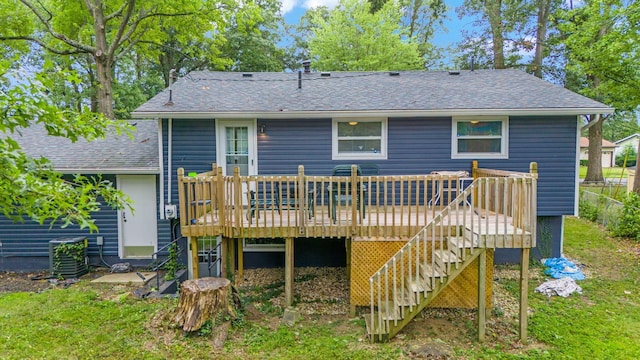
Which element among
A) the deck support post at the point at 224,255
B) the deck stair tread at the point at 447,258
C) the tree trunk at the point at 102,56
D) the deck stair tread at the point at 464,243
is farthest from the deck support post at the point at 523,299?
the tree trunk at the point at 102,56

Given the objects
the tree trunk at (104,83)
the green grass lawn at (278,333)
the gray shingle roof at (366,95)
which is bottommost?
the green grass lawn at (278,333)

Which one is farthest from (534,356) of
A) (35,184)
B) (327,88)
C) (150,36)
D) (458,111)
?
(150,36)

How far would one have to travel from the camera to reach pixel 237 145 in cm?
733

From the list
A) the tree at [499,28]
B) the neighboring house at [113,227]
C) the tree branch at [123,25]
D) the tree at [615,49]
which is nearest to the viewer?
the neighboring house at [113,227]

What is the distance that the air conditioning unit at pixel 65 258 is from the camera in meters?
7.09

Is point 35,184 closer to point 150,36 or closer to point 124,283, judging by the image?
point 124,283

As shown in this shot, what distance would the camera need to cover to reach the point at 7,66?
2.27m

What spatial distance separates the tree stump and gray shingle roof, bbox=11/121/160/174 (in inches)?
147

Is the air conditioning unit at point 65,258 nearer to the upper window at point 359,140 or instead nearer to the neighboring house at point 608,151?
the upper window at point 359,140

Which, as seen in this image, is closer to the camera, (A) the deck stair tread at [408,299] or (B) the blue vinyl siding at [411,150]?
(A) the deck stair tread at [408,299]

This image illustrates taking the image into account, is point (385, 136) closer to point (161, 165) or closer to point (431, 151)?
point (431, 151)

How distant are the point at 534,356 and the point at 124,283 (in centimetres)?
706

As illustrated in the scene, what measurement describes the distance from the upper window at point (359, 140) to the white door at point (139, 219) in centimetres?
434

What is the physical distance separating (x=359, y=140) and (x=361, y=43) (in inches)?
478
